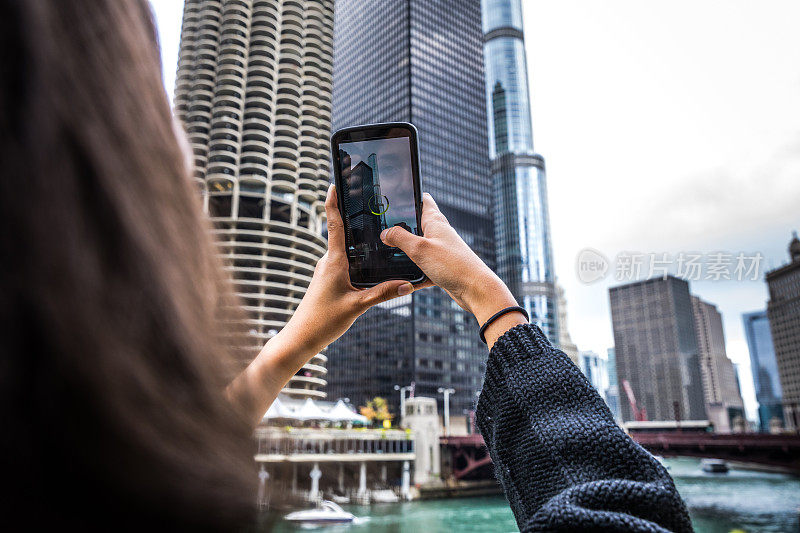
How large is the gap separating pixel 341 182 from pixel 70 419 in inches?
32.9

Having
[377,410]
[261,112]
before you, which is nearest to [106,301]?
[261,112]

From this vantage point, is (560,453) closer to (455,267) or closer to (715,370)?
(455,267)

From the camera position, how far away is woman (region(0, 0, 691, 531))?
0.94ft

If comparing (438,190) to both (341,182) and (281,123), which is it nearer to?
(281,123)

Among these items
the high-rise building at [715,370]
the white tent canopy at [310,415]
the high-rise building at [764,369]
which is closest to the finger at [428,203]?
the white tent canopy at [310,415]

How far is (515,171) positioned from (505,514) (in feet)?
163

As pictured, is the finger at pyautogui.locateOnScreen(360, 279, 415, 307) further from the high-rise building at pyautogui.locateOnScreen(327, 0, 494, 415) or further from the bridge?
the high-rise building at pyautogui.locateOnScreen(327, 0, 494, 415)

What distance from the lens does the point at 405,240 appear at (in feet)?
2.94

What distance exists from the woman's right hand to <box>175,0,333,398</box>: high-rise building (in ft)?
93.3

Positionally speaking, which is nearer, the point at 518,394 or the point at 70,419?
the point at 70,419

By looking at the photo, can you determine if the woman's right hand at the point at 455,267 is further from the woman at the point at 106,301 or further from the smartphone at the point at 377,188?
the woman at the point at 106,301

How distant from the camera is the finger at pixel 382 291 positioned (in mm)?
978

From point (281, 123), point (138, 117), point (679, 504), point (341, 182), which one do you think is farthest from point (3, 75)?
point (281, 123)

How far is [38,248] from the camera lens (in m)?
0.29
